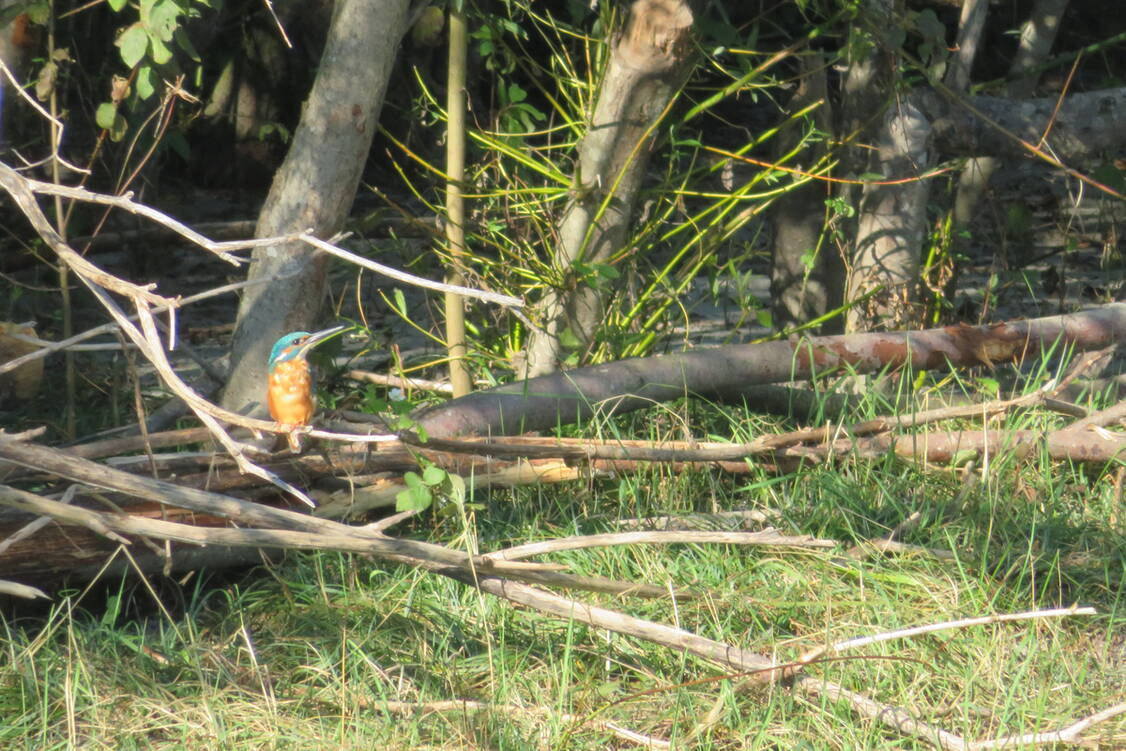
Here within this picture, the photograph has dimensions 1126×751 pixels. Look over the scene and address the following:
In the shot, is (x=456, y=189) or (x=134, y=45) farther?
(x=456, y=189)

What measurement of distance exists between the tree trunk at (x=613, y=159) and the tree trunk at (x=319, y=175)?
2.32ft

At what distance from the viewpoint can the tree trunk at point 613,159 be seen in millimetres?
3844

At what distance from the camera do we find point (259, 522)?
245 centimetres

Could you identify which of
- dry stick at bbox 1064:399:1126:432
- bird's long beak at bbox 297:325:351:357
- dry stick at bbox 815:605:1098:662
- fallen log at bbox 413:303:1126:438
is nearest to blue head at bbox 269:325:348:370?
bird's long beak at bbox 297:325:351:357

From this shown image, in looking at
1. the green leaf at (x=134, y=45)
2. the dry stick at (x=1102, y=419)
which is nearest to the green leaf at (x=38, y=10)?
the green leaf at (x=134, y=45)

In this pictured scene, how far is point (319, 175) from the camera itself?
3.68 meters

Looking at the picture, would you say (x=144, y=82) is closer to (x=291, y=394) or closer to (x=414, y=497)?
(x=291, y=394)

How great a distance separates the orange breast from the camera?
3.11 metres

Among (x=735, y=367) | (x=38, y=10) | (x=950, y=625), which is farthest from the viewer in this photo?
(x=735, y=367)

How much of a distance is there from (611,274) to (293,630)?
140cm

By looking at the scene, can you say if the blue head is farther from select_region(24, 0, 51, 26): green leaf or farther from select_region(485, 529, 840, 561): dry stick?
select_region(24, 0, 51, 26): green leaf

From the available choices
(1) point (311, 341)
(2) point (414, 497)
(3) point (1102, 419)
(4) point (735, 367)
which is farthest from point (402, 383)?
(3) point (1102, 419)

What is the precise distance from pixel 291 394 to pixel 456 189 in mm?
1254

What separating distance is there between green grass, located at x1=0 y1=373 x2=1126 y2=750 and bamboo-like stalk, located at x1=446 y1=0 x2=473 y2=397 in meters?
0.82
